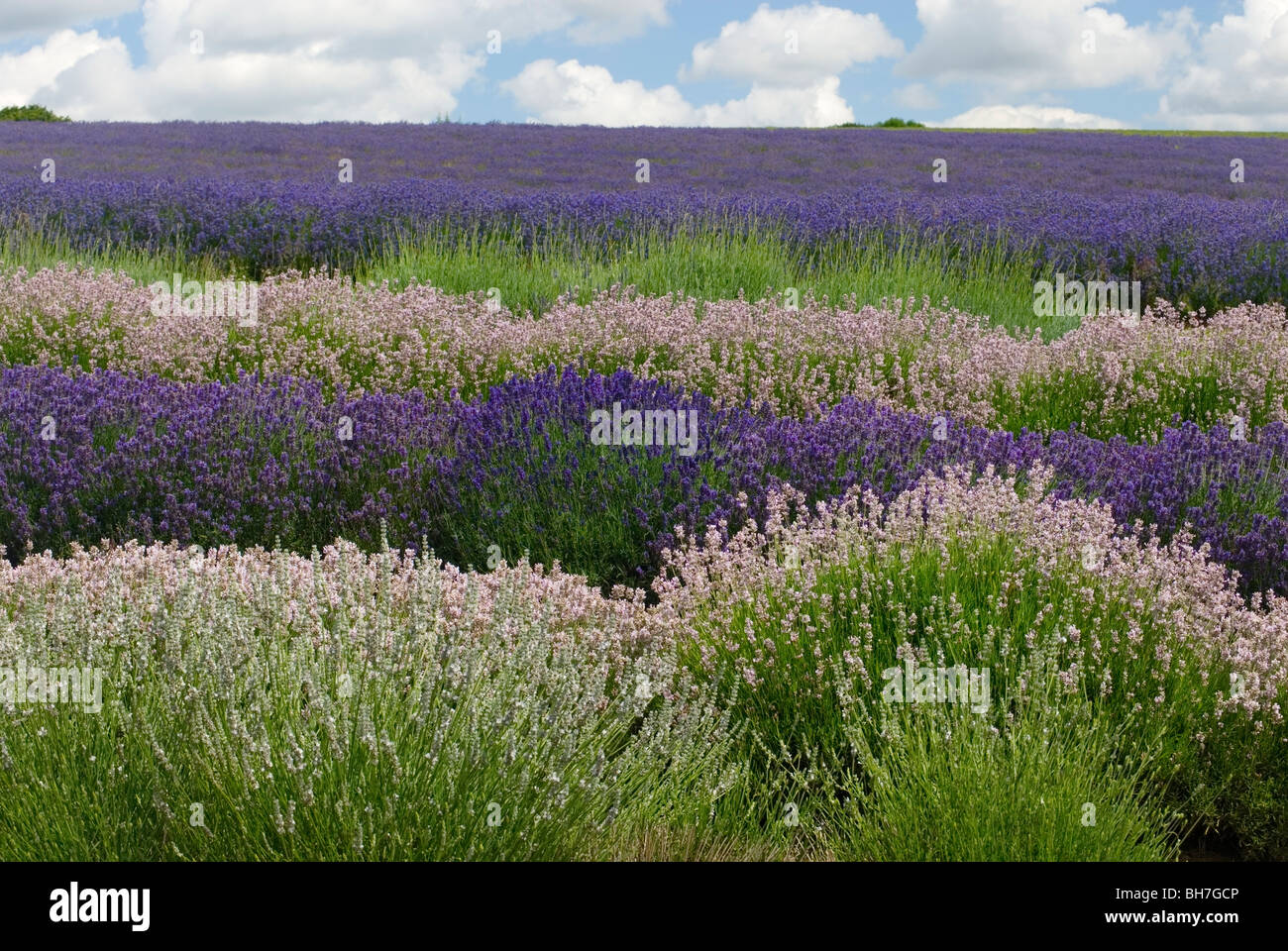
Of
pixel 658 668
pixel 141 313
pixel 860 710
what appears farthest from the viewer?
pixel 141 313

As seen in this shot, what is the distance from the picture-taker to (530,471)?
458 centimetres

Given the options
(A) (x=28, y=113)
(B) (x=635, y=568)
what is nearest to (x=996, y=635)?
(B) (x=635, y=568)

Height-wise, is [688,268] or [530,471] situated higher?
[688,268]

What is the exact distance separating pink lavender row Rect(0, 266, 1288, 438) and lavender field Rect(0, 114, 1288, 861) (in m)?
0.03

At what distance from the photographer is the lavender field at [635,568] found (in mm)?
2340

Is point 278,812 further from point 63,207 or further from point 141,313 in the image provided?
point 63,207

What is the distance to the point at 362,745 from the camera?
7.24ft

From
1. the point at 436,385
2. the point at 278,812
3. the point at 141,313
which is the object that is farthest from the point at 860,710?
the point at 141,313

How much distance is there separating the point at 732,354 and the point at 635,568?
2.58 meters

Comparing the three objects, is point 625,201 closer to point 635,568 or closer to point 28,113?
point 635,568

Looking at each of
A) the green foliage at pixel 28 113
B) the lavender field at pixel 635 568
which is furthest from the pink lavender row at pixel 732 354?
the green foliage at pixel 28 113

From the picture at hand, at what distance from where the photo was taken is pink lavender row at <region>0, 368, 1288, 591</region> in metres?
4.43

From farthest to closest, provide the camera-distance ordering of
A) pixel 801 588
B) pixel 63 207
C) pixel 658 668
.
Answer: pixel 63 207 < pixel 801 588 < pixel 658 668
